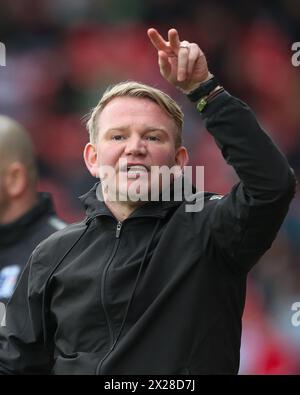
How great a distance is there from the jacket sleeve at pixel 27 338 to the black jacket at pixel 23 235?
1.79 metres

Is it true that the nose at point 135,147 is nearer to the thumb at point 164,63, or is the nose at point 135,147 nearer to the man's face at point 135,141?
the man's face at point 135,141

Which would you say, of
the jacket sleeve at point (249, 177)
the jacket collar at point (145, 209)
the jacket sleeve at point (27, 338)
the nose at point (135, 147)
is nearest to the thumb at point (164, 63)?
the jacket sleeve at point (249, 177)

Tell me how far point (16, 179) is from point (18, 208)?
166 millimetres

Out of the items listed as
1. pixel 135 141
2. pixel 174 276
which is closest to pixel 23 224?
pixel 135 141

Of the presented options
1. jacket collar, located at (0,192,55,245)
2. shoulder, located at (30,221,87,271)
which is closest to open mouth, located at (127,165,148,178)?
shoulder, located at (30,221,87,271)

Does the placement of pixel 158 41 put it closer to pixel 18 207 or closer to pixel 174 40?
pixel 174 40

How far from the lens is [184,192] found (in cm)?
227

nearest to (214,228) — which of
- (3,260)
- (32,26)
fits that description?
(3,260)

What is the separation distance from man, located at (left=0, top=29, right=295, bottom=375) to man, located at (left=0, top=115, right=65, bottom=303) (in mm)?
1868

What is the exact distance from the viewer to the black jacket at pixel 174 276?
2000 millimetres

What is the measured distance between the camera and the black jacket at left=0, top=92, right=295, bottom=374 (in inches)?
78.7

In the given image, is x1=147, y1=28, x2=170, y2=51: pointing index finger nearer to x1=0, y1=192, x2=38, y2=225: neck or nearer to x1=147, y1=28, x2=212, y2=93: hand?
x1=147, y1=28, x2=212, y2=93: hand

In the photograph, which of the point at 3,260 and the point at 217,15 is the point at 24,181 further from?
the point at 217,15

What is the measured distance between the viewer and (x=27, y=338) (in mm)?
2355
